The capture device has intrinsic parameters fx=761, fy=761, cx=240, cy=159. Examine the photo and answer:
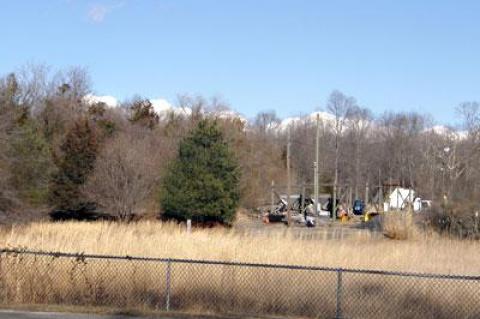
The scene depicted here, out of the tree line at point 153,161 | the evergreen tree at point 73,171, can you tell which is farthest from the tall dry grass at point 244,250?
the evergreen tree at point 73,171

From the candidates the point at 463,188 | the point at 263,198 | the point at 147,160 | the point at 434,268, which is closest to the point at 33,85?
the point at 263,198

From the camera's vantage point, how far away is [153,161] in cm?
5078

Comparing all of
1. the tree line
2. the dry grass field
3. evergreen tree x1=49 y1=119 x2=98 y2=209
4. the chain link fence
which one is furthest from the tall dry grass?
evergreen tree x1=49 y1=119 x2=98 y2=209

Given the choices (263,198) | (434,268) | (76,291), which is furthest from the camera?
(263,198)

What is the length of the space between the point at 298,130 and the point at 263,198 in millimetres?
39668

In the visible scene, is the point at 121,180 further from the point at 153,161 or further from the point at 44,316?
the point at 44,316

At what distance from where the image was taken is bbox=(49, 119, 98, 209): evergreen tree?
161 ft

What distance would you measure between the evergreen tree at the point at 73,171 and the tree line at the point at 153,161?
66mm

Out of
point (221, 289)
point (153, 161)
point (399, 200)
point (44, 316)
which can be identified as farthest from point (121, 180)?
point (44, 316)

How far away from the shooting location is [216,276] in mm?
14758

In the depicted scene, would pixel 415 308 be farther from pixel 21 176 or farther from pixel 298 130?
pixel 298 130

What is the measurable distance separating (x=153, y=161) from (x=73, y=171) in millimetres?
5256

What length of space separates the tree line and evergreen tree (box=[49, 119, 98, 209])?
66mm

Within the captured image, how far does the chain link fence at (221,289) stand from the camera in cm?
1334
